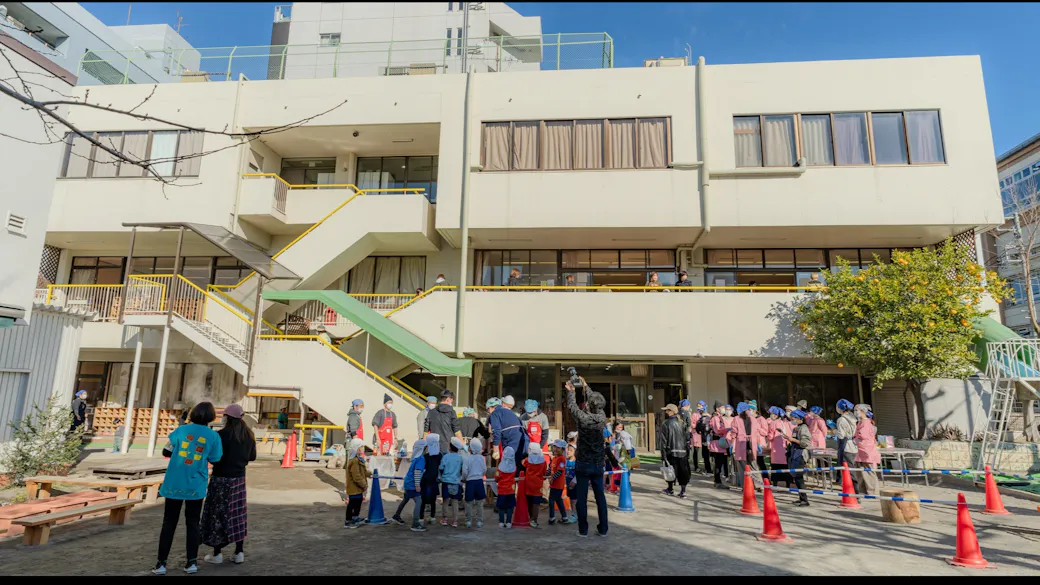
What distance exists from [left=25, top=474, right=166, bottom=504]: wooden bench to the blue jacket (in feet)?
9.66

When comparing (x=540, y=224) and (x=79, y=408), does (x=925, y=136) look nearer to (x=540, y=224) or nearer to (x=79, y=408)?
Result: (x=540, y=224)

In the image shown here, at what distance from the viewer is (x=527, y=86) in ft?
62.1

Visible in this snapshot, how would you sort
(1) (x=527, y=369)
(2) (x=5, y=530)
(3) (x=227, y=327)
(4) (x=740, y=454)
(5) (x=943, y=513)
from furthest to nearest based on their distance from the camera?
(1) (x=527, y=369), (3) (x=227, y=327), (4) (x=740, y=454), (5) (x=943, y=513), (2) (x=5, y=530)

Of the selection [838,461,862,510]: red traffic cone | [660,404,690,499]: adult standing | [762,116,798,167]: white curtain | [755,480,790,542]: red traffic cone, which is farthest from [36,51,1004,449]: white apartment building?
[755,480,790,542]: red traffic cone

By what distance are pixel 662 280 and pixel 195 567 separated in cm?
1625

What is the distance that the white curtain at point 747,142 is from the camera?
17828 millimetres

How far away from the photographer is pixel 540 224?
58.9ft

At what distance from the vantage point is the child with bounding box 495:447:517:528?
841cm

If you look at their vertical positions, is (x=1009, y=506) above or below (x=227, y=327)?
below

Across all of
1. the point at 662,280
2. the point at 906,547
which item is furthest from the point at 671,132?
the point at 906,547

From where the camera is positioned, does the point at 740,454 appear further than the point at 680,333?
No

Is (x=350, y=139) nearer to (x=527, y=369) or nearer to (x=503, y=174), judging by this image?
(x=503, y=174)

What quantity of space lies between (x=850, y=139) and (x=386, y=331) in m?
14.9

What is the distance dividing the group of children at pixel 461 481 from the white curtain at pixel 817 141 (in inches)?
540
